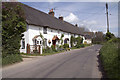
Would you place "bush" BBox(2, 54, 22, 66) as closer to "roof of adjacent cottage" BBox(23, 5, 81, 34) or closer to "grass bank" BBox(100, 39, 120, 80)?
"grass bank" BBox(100, 39, 120, 80)

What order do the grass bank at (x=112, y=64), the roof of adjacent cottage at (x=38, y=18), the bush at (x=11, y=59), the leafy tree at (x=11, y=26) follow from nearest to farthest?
the grass bank at (x=112, y=64)
the bush at (x=11, y=59)
the leafy tree at (x=11, y=26)
the roof of adjacent cottage at (x=38, y=18)

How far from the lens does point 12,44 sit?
10.3 meters

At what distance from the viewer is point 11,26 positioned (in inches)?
395

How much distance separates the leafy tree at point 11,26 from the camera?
9.66 metres

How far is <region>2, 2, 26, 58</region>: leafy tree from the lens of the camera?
31.7 feet

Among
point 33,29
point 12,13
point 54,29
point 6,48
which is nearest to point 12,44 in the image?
point 6,48

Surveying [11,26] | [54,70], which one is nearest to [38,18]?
[11,26]

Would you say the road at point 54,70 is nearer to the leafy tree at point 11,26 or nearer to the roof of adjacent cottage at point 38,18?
the leafy tree at point 11,26

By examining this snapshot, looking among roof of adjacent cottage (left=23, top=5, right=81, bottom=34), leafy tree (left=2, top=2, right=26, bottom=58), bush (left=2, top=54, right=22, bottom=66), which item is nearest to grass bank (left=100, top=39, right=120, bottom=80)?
bush (left=2, top=54, right=22, bottom=66)

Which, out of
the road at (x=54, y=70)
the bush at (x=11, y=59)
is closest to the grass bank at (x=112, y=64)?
the road at (x=54, y=70)

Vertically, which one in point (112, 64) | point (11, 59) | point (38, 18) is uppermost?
point (38, 18)

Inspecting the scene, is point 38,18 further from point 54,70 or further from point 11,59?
point 54,70

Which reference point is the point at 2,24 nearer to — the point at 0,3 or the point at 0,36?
the point at 0,36

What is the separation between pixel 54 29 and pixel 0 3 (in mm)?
15831
